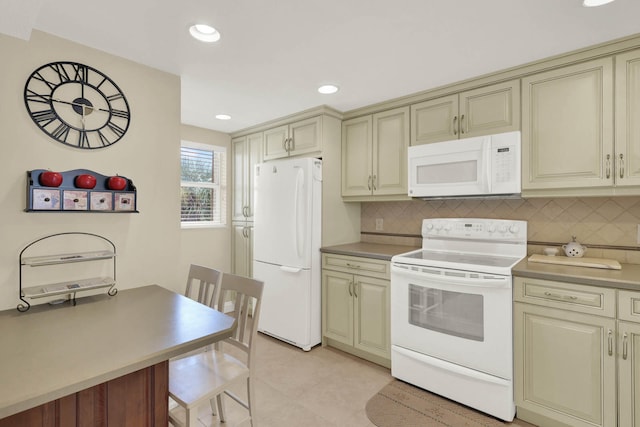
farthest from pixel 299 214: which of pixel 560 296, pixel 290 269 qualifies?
pixel 560 296

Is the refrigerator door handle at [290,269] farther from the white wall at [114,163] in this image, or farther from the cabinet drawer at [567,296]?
the cabinet drawer at [567,296]

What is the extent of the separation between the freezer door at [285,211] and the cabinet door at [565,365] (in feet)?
5.75

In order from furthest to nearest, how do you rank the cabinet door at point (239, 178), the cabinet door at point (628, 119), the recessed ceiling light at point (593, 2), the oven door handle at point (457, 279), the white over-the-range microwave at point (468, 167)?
1. the cabinet door at point (239, 178)
2. the white over-the-range microwave at point (468, 167)
3. the oven door handle at point (457, 279)
4. the cabinet door at point (628, 119)
5. the recessed ceiling light at point (593, 2)

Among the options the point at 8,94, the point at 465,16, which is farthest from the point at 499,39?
the point at 8,94

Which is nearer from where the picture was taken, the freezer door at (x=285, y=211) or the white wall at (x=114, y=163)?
the white wall at (x=114, y=163)

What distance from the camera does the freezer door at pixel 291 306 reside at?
301 cm

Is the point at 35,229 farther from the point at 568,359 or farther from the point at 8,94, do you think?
the point at 568,359

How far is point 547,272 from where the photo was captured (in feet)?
6.26

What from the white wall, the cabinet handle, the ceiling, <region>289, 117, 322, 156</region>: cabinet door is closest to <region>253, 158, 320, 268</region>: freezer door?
<region>289, 117, 322, 156</region>: cabinet door

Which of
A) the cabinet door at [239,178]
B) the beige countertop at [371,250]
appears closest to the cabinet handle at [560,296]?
the beige countertop at [371,250]

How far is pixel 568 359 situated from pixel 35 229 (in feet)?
10.0

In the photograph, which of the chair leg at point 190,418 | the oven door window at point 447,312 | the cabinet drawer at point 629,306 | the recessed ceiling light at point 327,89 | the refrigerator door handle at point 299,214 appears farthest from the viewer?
the refrigerator door handle at point 299,214

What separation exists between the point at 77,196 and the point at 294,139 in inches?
78.7

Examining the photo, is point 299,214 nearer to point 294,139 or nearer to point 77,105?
point 294,139
